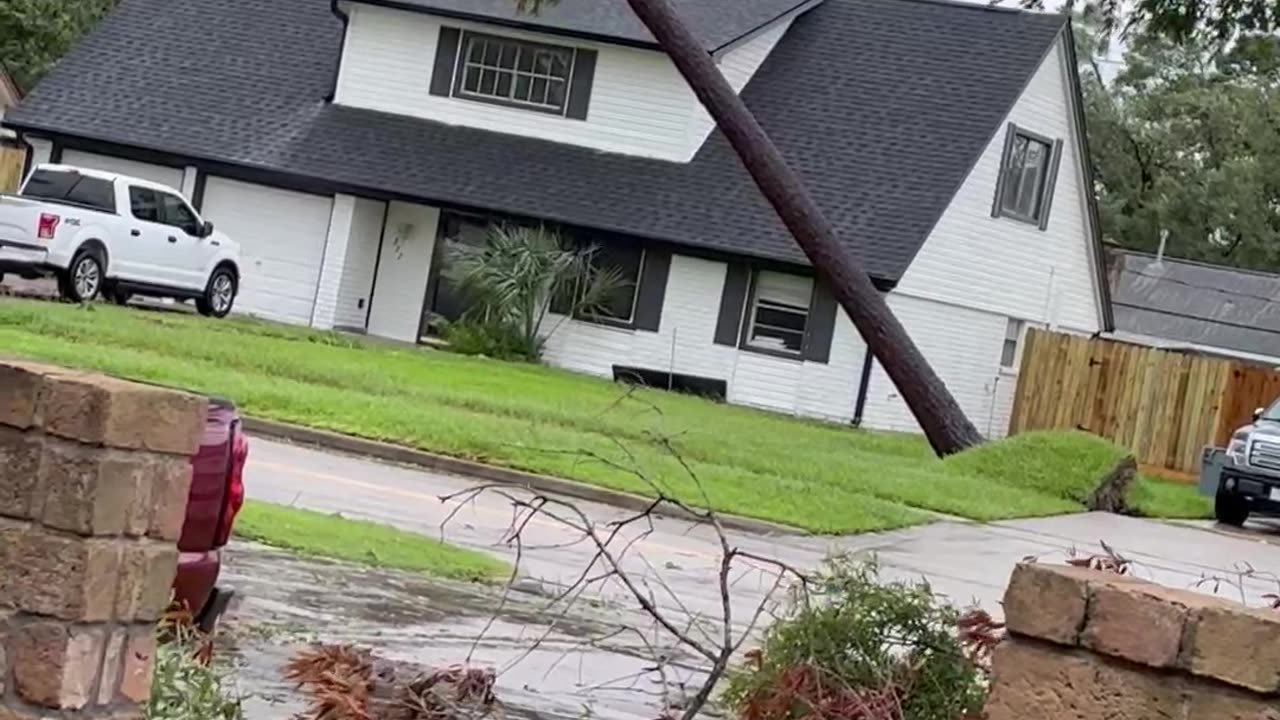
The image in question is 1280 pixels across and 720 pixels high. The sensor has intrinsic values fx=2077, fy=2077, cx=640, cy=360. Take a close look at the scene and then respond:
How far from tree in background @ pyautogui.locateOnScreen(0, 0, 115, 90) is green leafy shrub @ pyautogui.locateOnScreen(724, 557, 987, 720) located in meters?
49.1

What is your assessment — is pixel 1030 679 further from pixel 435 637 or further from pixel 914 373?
pixel 914 373

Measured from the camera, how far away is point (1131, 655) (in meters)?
4.08

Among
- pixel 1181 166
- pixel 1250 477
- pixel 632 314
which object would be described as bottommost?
pixel 1250 477

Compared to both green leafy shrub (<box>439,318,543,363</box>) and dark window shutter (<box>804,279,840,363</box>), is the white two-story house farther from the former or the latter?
green leafy shrub (<box>439,318,543,363</box>)

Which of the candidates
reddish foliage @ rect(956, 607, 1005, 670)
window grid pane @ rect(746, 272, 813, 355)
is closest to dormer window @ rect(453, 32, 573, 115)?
window grid pane @ rect(746, 272, 813, 355)

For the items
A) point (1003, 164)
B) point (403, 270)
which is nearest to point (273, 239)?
point (403, 270)

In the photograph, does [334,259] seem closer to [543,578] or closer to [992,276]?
[992,276]

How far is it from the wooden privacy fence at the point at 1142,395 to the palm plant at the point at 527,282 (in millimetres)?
6628

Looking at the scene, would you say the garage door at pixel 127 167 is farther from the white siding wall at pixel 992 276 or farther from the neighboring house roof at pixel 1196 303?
the neighboring house roof at pixel 1196 303

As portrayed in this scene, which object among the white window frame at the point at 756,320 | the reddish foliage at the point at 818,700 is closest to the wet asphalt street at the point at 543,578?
the reddish foliage at the point at 818,700

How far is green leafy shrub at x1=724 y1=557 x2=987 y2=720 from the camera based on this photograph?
6285mm

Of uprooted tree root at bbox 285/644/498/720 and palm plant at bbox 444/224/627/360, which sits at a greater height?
palm plant at bbox 444/224/627/360

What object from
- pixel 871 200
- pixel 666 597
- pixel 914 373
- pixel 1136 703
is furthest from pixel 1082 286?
pixel 1136 703

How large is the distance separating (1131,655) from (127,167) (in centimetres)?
3160
